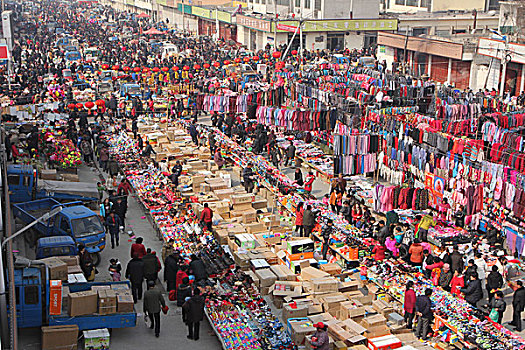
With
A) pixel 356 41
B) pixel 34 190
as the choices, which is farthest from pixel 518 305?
pixel 356 41

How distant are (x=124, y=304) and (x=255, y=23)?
50.0 metres

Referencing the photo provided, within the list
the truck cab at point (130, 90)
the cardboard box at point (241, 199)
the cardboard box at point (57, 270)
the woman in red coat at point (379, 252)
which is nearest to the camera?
the cardboard box at point (57, 270)

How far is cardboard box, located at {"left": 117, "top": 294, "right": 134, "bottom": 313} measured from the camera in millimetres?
14148

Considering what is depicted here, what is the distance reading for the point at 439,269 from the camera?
16.0 m

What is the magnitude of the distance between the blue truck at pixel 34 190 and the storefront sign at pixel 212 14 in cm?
5033

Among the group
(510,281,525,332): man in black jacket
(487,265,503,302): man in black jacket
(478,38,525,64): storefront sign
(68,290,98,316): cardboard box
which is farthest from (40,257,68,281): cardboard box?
(478,38,525,64): storefront sign

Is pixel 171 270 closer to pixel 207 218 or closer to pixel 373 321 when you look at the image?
pixel 207 218

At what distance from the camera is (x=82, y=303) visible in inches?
547

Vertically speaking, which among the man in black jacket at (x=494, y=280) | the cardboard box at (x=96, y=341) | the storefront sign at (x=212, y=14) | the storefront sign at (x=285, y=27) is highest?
the storefront sign at (x=212, y=14)

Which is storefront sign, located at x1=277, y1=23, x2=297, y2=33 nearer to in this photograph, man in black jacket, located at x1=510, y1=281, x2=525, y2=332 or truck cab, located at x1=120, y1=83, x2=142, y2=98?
truck cab, located at x1=120, y1=83, x2=142, y2=98

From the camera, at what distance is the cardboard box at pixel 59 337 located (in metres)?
13.3

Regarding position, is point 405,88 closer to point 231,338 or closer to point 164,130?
point 164,130

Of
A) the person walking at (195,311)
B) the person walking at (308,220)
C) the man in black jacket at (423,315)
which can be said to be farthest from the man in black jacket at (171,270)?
the man in black jacket at (423,315)

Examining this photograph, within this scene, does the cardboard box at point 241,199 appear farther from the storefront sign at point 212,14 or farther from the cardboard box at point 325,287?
the storefront sign at point 212,14
